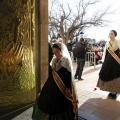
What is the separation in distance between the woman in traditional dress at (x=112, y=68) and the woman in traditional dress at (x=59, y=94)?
202 cm

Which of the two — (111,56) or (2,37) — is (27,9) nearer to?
(2,37)

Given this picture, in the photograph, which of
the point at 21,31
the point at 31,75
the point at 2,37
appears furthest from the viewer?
the point at 31,75

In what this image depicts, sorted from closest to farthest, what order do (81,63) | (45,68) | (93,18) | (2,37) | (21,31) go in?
(2,37)
(21,31)
(45,68)
(81,63)
(93,18)

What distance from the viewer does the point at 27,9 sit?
423 centimetres

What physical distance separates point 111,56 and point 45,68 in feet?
5.72

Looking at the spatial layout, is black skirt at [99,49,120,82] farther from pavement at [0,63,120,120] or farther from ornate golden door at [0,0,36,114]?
ornate golden door at [0,0,36,114]

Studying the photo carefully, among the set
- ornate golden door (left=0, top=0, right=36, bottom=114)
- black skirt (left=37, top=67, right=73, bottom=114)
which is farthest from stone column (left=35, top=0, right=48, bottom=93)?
black skirt (left=37, top=67, right=73, bottom=114)

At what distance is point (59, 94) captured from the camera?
3.02m

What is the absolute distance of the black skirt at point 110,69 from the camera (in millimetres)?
4863

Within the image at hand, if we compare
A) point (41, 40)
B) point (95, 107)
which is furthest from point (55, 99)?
point (41, 40)

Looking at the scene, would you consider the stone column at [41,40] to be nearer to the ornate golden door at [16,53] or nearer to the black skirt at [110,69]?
the ornate golden door at [16,53]

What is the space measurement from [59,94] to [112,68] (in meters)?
2.33

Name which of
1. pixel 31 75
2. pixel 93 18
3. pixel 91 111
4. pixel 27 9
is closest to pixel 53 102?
pixel 91 111

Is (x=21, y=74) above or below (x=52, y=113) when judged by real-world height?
above
